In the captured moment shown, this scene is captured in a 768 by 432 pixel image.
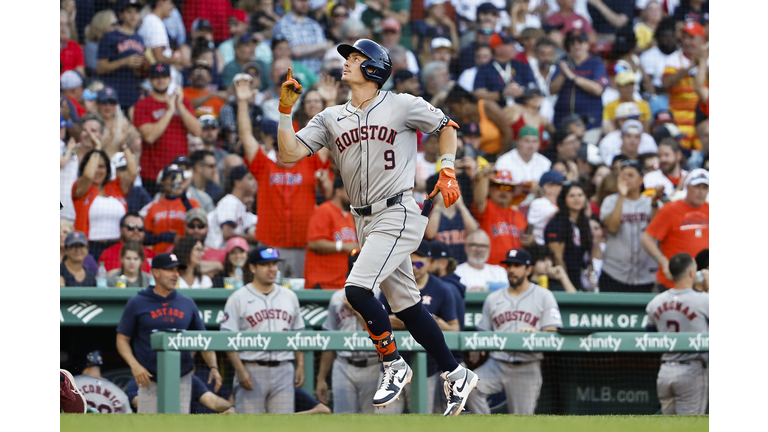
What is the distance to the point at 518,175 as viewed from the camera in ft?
30.5

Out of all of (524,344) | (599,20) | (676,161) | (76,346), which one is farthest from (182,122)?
(599,20)

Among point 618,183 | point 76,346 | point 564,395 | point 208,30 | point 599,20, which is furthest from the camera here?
point 599,20

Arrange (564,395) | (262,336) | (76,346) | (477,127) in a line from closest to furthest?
1. (262,336)
2. (76,346)
3. (564,395)
4. (477,127)

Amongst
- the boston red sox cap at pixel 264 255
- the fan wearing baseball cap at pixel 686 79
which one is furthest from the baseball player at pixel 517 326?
the fan wearing baseball cap at pixel 686 79

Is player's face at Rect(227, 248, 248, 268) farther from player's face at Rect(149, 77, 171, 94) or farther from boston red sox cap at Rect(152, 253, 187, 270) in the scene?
player's face at Rect(149, 77, 171, 94)

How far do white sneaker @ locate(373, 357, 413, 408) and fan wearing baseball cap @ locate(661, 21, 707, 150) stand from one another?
23.7 ft

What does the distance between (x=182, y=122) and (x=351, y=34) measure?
110 inches

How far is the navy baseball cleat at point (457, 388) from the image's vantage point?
15.2 feet

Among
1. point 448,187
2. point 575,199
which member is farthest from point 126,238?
point 448,187

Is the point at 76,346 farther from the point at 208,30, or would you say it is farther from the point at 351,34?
the point at 351,34

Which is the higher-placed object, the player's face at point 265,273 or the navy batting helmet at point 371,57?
the navy batting helmet at point 371,57

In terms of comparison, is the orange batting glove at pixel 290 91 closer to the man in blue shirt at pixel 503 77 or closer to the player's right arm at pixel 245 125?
the player's right arm at pixel 245 125

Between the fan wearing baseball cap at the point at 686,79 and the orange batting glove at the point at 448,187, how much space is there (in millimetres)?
7082

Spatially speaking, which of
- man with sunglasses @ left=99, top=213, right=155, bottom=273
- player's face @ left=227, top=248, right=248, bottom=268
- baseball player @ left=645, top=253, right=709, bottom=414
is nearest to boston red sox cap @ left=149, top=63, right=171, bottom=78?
man with sunglasses @ left=99, top=213, right=155, bottom=273
